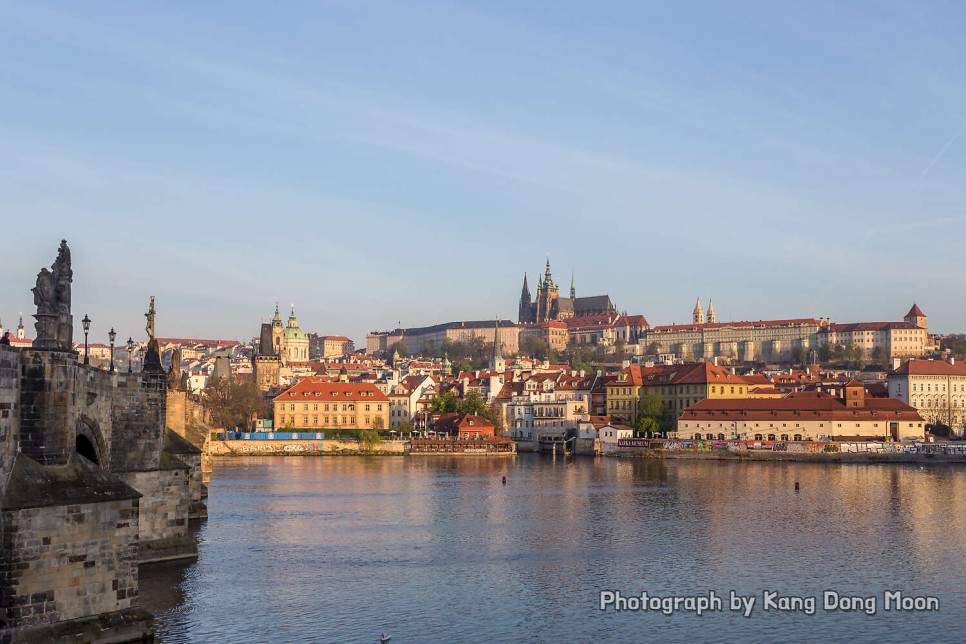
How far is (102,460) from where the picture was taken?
81.6ft

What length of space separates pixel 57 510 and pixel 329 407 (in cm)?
9097

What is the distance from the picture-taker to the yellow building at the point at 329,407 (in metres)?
107

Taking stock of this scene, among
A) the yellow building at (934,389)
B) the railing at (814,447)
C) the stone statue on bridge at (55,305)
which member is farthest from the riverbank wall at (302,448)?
the stone statue on bridge at (55,305)

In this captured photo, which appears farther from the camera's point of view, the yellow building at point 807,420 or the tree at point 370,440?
the tree at point 370,440

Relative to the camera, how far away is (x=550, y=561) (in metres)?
33.4

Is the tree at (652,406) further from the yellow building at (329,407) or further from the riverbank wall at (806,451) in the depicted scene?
the yellow building at (329,407)

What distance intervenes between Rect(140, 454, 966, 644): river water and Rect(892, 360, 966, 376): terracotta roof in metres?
60.5

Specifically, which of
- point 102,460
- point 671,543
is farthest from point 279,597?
point 671,543

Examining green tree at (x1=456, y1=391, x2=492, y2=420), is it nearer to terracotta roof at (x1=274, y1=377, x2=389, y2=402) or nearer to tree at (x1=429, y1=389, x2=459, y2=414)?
tree at (x1=429, y1=389, x2=459, y2=414)

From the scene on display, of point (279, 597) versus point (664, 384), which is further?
point (664, 384)

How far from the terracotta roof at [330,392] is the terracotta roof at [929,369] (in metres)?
54.8

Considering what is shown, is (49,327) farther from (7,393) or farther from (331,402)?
(331,402)

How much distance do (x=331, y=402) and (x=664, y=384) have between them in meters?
33.2

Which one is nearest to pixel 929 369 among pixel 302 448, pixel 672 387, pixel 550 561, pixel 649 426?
pixel 672 387
